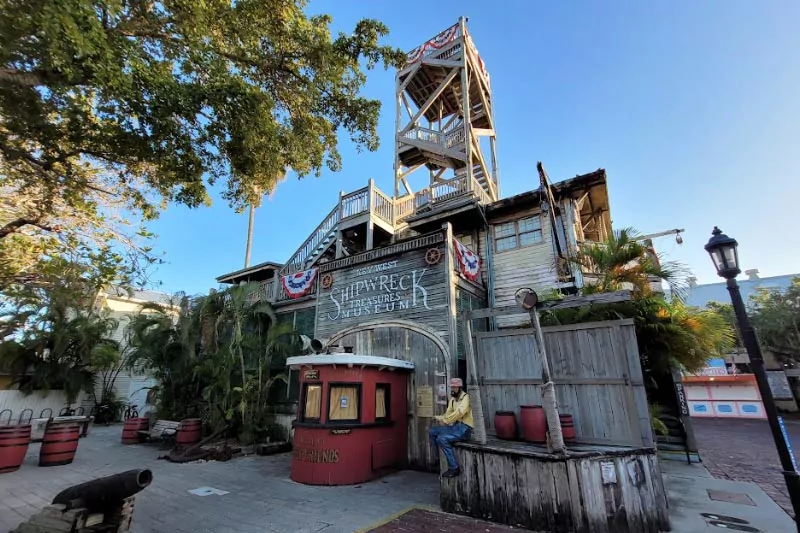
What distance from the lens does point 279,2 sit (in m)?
6.83

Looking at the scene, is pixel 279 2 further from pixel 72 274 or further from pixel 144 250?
pixel 72 274

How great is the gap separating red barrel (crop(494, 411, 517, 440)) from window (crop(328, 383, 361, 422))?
3003 mm

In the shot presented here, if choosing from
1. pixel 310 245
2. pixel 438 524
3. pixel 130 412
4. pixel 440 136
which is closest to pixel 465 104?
pixel 440 136

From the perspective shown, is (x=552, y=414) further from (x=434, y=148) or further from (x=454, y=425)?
(x=434, y=148)

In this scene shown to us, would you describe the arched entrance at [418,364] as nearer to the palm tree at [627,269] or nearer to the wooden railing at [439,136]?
the palm tree at [627,269]

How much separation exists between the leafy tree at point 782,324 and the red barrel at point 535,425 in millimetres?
26026

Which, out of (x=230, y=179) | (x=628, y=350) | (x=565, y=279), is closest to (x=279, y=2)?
(x=230, y=179)

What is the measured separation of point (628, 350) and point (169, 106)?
8.47 m

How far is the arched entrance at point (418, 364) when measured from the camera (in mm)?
9016

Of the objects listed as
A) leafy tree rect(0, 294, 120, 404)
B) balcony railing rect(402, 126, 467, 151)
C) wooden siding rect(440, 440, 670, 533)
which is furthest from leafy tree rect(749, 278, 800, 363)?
leafy tree rect(0, 294, 120, 404)

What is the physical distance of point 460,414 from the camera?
6484mm

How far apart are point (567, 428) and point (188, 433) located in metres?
10.5

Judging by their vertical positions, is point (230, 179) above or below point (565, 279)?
above

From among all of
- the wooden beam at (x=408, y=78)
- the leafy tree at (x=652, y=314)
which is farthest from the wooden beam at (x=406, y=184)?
the leafy tree at (x=652, y=314)
